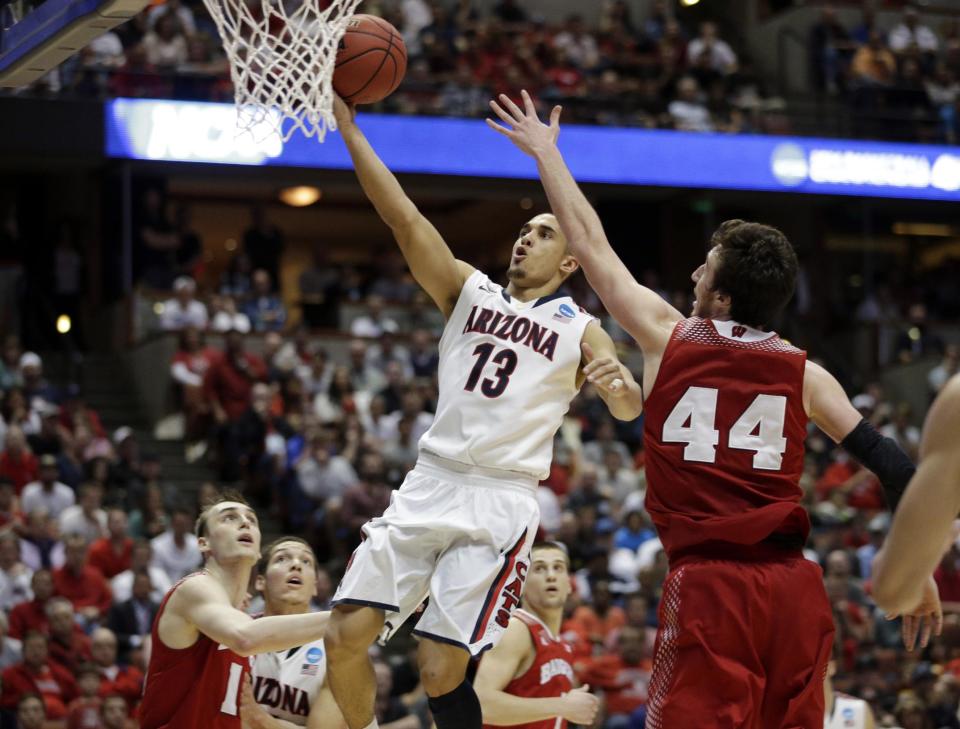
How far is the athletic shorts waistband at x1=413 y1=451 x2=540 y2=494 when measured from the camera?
216 inches

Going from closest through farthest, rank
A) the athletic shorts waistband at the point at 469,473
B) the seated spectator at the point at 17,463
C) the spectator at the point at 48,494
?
the athletic shorts waistband at the point at 469,473, the spectator at the point at 48,494, the seated spectator at the point at 17,463

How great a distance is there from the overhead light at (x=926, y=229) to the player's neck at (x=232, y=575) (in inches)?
714

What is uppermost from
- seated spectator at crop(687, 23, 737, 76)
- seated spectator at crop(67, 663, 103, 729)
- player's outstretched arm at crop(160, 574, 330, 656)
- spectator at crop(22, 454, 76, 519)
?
seated spectator at crop(687, 23, 737, 76)

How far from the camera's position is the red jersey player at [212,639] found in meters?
5.56

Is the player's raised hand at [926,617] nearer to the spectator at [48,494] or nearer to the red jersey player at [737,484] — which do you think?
the red jersey player at [737,484]

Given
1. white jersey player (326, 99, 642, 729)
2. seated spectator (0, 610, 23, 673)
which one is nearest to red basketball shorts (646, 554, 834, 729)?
white jersey player (326, 99, 642, 729)

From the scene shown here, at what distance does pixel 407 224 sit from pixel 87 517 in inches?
272

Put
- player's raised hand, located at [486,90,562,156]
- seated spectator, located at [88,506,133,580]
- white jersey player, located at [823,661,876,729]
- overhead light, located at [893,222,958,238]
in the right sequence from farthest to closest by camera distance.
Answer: overhead light, located at [893,222,958,238], seated spectator, located at [88,506,133,580], white jersey player, located at [823,661,876,729], player's raised hand, located at [486,90,562,156]

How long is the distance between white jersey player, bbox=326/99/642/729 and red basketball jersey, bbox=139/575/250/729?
2.46 feet

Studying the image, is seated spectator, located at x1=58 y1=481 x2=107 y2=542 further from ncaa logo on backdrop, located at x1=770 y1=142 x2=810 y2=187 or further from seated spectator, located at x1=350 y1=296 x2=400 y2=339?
ncaa logo on backdrop, located at x1=770 y1=142 x2=810 y2=187

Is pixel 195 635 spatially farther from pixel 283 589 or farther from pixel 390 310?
pixel 390 310

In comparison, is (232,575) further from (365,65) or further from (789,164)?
(789,164)

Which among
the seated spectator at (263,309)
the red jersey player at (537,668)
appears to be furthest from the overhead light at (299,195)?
the red jersey player at (537,668)

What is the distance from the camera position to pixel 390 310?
17469 mm
